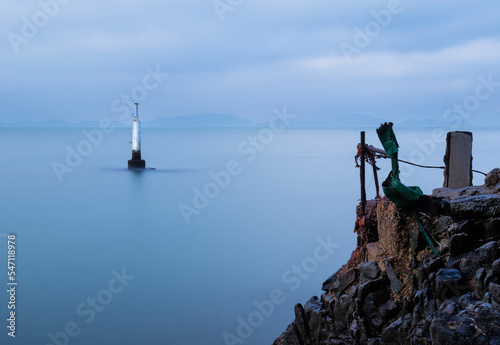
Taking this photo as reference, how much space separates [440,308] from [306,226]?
23026 millimetres

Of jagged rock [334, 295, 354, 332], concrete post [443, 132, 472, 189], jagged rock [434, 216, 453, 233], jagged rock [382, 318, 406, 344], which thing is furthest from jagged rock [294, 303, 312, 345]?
concrete post [443, 132, 472, 189]

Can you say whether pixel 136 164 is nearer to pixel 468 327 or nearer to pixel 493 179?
pixel 493 179

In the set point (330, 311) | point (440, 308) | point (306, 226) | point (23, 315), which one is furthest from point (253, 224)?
point (440, 308)

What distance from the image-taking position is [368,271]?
920cm

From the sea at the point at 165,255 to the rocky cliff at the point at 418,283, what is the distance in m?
6.50

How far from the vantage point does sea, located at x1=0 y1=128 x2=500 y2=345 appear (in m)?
16.2

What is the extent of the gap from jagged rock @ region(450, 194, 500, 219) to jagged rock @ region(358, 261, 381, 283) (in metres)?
1.66

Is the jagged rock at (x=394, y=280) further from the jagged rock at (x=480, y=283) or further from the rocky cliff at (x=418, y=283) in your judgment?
the jagged rock at (x=480, y=283)

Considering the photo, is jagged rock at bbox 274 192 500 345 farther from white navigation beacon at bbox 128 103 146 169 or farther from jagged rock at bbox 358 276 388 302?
white navigation beacon at bbox 128 103 146 169

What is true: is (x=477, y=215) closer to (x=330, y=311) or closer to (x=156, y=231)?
(x=330, y=311)

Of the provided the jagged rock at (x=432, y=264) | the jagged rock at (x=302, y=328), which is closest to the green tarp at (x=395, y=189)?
the jagged rock at (x=432, y=264)

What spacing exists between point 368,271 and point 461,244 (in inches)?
70.0

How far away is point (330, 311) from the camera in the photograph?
A: 9.52 metres

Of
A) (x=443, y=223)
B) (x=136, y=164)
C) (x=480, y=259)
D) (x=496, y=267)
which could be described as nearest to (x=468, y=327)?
(x=496, y=267)
